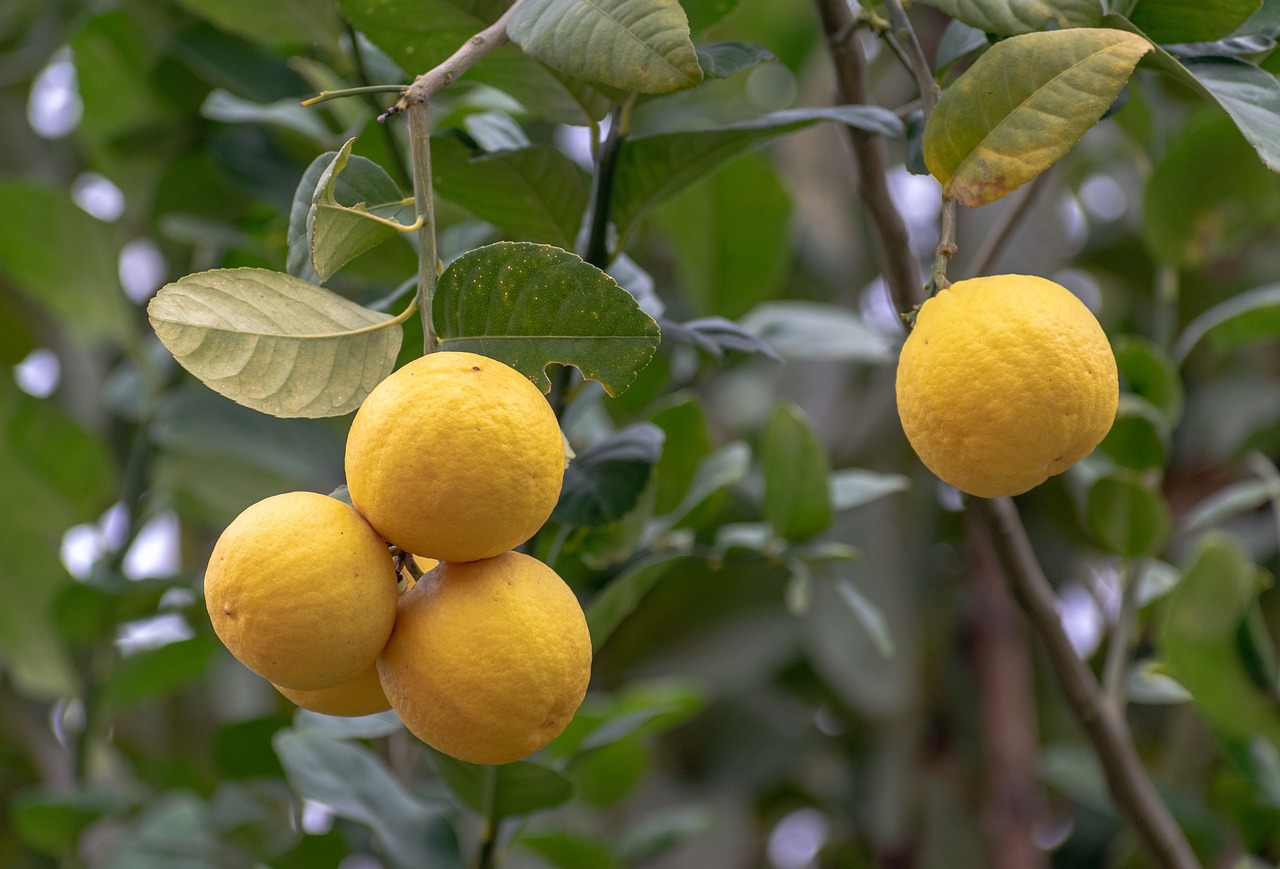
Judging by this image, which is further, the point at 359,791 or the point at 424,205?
the point at 359,791

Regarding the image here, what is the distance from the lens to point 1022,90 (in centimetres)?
40

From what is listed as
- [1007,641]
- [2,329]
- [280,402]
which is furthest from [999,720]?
[2,329]

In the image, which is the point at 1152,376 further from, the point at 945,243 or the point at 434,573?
the point at 434,573

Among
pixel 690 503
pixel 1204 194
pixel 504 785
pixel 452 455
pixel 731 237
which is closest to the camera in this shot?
pixel 452 455

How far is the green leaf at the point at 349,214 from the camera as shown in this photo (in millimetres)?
388

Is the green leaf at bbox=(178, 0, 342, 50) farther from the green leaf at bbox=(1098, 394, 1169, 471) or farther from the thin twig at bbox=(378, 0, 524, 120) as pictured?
the green leaf at bbox=(1098, 394, 1169, 471)

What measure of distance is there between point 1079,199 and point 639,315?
1.23 m

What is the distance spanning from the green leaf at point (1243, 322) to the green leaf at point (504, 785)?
53 centimetres

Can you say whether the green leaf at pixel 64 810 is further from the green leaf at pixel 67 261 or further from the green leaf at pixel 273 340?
the green leaf at pixel 273 340

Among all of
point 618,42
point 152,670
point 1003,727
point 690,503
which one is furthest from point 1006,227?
point 152,670

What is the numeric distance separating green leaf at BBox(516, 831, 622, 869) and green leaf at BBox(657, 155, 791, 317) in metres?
0.42

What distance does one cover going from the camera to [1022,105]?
40 cm

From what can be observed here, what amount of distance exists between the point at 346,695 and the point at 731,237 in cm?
59

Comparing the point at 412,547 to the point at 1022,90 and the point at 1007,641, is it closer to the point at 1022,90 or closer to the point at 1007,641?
the point at 1022,90
